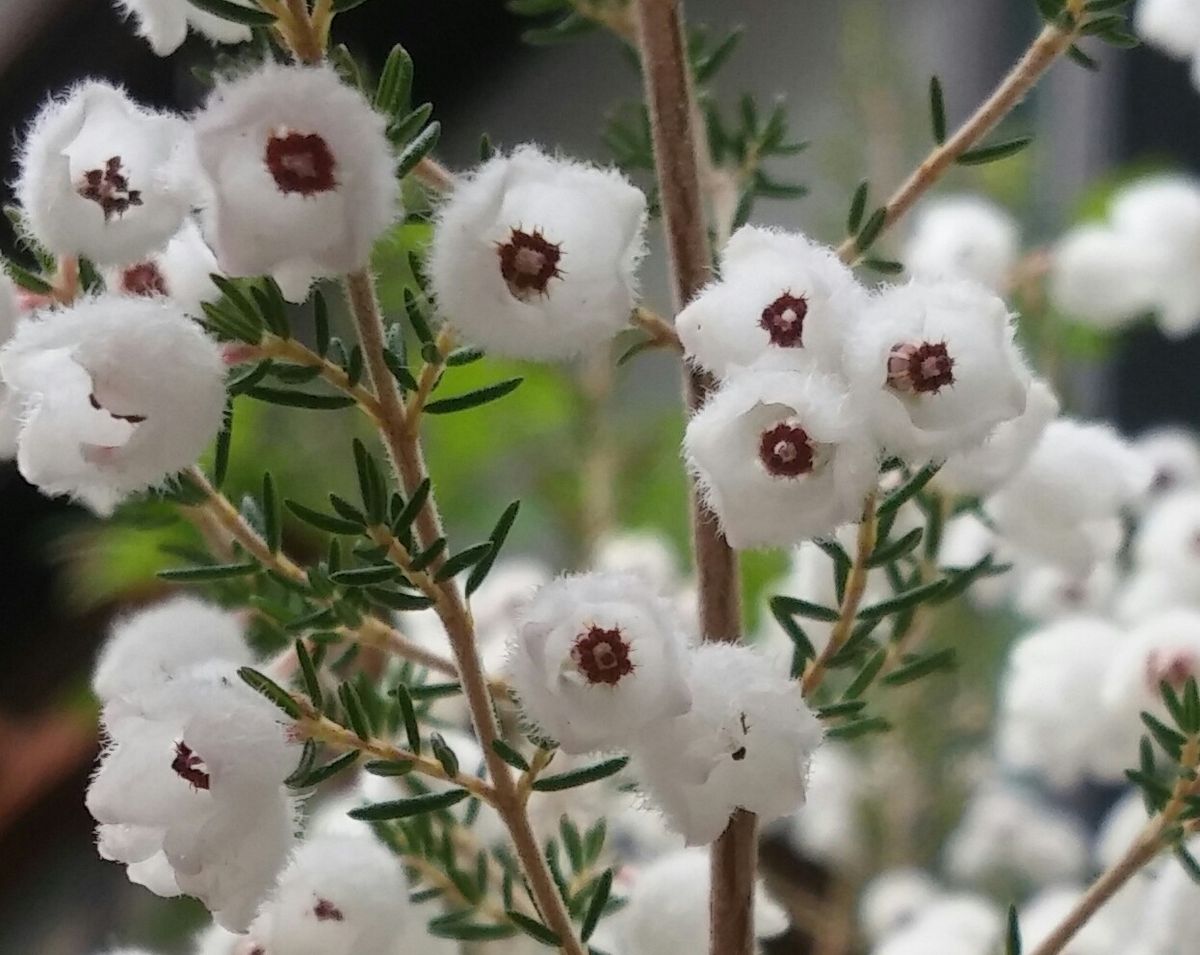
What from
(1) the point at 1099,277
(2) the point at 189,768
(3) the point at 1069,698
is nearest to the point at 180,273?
(2) the point at 189,768

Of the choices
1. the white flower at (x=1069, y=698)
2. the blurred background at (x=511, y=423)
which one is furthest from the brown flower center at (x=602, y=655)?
the blurred background at (x=511, y=423)

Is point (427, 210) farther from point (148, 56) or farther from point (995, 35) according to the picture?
point (995, 35)

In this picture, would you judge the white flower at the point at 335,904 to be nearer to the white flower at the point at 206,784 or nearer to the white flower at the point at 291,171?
the white flower at the point at 206,784

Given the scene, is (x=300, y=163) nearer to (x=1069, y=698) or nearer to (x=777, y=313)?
(x=777, y=313)

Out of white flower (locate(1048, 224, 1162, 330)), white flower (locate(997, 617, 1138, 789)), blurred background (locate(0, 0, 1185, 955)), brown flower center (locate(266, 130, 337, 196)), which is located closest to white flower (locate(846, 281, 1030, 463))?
brown flower center (locate(266, 130, 337, 196))

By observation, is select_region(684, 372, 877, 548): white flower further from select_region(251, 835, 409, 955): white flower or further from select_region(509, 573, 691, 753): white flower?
select_region(251, 835, 409, 955): white flower

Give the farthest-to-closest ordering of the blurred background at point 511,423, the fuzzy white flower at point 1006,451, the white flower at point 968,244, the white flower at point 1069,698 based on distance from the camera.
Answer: the blurred background at point 511,423 → the white flower at point 968,244 → the white flower at point 1069,698 → the fuzzy white flower at point 1006,451
